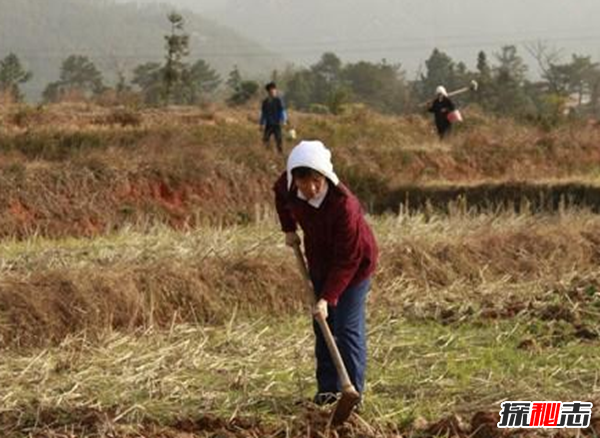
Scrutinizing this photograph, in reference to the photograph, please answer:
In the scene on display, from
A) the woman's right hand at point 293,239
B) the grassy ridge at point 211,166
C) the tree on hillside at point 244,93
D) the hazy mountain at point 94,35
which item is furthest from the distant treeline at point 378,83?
the hazy mountain at point 94,35

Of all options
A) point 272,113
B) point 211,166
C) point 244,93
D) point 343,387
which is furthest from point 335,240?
point 244,93

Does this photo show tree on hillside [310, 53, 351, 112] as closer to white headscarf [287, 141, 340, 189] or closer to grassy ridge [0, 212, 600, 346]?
grassy ridge [0, 212, 600, 346]

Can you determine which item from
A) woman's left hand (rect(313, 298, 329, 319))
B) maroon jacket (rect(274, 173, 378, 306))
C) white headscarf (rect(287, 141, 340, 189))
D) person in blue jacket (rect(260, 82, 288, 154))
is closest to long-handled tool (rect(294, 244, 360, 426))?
woman's left hand (rect(313, 298, 329, 319))

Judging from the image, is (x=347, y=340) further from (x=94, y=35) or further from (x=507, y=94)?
(x=94, y=35)

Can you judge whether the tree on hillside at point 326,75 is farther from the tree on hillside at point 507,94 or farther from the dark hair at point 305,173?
the dark hair at point 305,173

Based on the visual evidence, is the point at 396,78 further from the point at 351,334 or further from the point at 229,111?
the point at 351,334

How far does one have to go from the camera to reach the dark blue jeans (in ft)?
16.6

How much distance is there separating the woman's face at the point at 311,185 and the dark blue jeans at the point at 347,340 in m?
0.49

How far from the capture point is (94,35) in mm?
128125

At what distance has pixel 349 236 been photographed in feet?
16.2

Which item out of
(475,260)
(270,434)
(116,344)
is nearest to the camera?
(270,434)

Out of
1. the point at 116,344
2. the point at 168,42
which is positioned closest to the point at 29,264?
the point at 116,344

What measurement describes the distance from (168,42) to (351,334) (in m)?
23.3

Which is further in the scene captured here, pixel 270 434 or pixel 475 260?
pixel 475 260
